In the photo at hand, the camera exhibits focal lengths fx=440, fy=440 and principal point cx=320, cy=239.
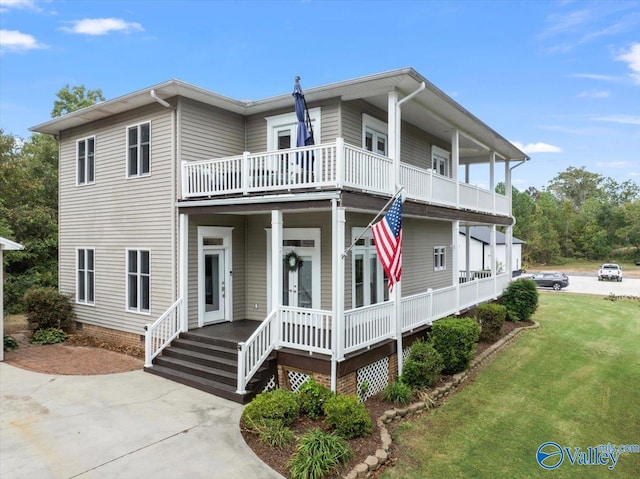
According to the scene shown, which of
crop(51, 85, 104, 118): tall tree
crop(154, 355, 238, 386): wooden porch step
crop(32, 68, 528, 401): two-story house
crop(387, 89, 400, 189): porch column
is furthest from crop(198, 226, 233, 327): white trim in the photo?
crop(51, 85, 104, 118): tall tree

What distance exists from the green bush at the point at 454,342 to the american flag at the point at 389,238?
2.78m

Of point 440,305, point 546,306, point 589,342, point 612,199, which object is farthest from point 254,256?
point 612,199

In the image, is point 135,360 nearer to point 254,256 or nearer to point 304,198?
point 254,256

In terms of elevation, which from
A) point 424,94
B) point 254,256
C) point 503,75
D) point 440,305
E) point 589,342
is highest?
point 503,75

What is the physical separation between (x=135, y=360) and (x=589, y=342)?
14971 mm

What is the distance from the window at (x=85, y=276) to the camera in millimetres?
14250

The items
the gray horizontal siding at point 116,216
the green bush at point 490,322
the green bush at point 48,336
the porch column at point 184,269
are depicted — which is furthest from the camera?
the green bush at point 490,322

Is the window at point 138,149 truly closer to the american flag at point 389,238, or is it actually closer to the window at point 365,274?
the window at point 365,274

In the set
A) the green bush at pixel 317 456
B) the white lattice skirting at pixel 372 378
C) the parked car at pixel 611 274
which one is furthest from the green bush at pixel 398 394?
the parked car at pixel 611 274

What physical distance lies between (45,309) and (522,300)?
17.5 m

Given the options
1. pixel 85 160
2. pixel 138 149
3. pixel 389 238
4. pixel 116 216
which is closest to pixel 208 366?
pixel 389 238

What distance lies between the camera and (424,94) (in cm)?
1105

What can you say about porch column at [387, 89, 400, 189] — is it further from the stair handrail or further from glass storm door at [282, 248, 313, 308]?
the stair handrail

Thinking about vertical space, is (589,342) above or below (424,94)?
below
